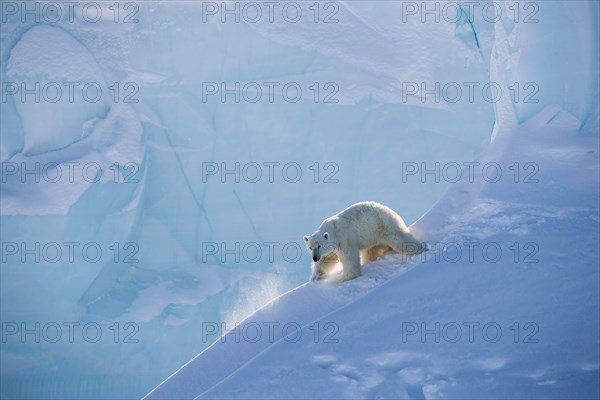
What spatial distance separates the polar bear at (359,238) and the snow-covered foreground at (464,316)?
15cm

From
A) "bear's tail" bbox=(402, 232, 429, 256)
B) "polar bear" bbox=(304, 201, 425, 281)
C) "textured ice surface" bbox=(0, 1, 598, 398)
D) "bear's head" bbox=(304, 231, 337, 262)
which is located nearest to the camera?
"bear's tail" bbox=(402, 232, 429, 256)

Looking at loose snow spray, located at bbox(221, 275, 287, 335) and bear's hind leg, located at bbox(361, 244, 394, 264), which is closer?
bear's hind leg, located at bbox(361, 244, 394, 264)

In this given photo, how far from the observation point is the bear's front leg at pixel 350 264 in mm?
4141

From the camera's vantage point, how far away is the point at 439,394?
9.00ft

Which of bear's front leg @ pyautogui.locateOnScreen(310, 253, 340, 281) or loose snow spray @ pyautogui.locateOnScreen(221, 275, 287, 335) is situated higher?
bear's front leg @ pyautogui.locateOnScreen(310, 253, 340, 281)

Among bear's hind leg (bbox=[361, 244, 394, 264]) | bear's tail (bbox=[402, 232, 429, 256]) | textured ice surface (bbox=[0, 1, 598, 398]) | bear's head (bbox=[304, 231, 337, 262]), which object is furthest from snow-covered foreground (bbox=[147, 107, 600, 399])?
textured ice surface (bbox=[0, 1, 598, 398])

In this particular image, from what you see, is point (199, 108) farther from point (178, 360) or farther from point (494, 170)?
point (494, 170)

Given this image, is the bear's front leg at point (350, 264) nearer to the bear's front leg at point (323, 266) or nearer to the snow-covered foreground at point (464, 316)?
the snow-covered foreground at point (464, 316)

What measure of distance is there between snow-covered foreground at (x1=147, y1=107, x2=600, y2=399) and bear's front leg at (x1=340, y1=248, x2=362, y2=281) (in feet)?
0.29

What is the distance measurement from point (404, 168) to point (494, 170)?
762cm

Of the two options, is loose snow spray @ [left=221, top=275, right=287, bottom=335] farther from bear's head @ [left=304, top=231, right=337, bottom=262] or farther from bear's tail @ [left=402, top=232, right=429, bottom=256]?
bear's tail @ [left=402, top=232, right=429, bottom=256]

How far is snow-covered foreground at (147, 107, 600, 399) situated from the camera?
283 centimetres

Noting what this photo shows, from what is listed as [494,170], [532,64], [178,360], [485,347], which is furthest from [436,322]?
→ [178,360]

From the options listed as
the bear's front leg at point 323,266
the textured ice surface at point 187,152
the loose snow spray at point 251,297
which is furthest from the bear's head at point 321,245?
the loose snow spray at point 251,297
